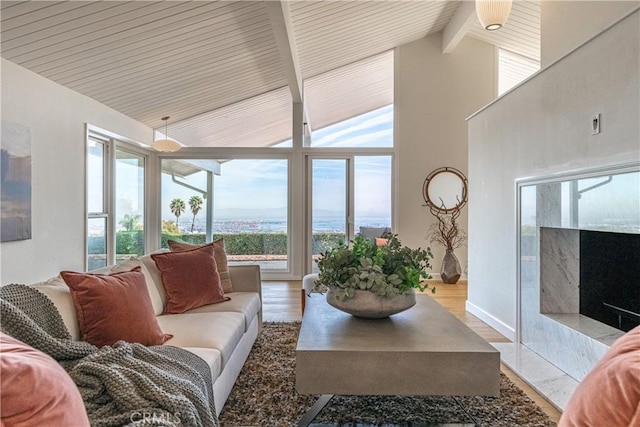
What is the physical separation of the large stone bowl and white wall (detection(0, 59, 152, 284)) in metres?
2.78

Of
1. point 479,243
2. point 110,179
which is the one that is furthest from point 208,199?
point 479,243

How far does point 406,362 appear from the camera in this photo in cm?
170

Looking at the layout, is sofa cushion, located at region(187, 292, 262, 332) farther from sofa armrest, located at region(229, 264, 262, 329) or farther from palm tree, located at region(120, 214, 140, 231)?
palm tree, located at region(120, 214, 140, 231)

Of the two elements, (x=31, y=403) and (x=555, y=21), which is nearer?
(x=31, y=403)

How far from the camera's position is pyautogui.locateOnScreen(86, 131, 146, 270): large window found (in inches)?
187

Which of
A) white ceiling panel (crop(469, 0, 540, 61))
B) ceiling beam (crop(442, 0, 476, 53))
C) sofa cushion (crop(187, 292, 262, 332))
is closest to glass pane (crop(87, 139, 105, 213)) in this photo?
sofa cushion (crop(187, 292, 262, 332))

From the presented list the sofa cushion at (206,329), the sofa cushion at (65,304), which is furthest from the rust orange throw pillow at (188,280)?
the sofa cushion at (65,304)

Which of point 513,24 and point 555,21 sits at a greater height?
point 513,24

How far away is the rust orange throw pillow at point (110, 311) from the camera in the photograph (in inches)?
71.2

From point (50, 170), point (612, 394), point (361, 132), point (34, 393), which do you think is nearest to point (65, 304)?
point (34, 393)

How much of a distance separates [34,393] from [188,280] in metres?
1.96

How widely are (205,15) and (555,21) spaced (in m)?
3.22

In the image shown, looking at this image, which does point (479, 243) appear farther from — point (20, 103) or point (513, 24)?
point (20, 103)

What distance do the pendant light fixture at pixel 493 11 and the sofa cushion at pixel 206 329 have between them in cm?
319
